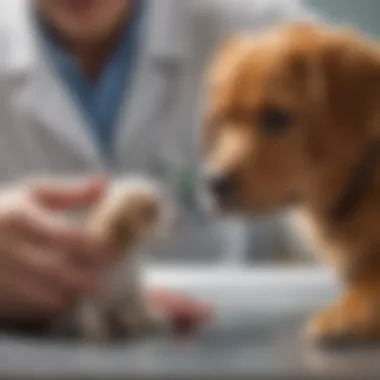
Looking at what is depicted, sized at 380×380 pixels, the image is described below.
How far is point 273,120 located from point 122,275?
0.35 ft

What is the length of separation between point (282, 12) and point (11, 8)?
16 centimetres

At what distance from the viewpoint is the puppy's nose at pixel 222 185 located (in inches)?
19.6

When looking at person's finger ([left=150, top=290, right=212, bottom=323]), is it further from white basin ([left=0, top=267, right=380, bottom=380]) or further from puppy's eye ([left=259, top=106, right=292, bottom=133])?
puppy's eye ([left=259, top=106, right=292, bottom=133])

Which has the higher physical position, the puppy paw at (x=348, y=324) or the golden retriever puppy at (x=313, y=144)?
the golden retriever puppy at (x=313, y=144)

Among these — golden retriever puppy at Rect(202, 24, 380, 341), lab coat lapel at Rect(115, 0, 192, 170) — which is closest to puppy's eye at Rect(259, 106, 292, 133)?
golden retriever puppy at Rect(202, 24, 380, 341)

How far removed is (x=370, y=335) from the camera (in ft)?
1.63

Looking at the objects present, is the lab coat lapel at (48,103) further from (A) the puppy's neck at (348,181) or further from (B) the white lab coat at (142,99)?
(A) the puppy's neck at (348,181)

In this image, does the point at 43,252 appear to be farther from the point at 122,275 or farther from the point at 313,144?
the point at 313,144

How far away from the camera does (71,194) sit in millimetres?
538

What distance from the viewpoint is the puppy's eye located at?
19.9 inches

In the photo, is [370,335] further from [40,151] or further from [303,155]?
[40,151]

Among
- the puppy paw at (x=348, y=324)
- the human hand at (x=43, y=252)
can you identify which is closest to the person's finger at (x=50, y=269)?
the human hand at (x=43, y=252)

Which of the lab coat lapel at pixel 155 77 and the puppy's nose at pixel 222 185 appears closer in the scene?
the puppy's nose at pixel 222 185

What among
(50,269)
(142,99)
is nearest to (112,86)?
(142,99)
